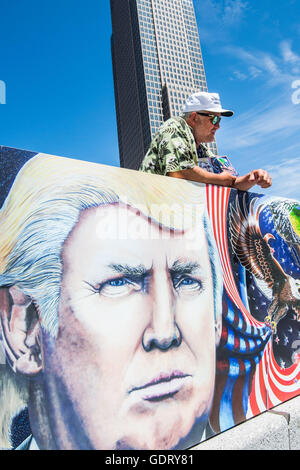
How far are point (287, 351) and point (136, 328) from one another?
1.07 m

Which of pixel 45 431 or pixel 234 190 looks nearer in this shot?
pixel 45 431

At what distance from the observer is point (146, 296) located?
3.49 ft

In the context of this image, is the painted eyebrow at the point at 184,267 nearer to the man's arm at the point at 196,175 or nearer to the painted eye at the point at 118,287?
the painted eye at the point at 118,287

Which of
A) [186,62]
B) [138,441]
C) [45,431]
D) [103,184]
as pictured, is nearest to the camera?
[45,431]

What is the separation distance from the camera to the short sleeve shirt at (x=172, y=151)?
60.9 inches

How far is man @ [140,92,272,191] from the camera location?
1539 mm

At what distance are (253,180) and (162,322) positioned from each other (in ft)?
3.44

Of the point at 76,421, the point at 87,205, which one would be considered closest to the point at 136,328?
the point at 76,421

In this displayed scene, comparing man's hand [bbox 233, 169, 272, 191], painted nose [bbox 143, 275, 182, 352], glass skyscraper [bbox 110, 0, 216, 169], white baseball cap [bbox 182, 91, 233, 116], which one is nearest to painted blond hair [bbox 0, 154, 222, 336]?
painted nose [bbox 143, 275, 182, 352]

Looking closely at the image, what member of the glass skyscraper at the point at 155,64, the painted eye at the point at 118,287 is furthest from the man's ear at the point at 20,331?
the glass skyscraper at the point at 155,64

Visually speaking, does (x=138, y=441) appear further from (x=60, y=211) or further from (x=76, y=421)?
(x=60, y=211)

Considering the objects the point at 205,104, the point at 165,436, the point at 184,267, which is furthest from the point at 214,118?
the point at 165,436

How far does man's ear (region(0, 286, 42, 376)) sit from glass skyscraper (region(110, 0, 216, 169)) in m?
78.1

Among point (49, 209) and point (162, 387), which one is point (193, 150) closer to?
point (49, 209)
